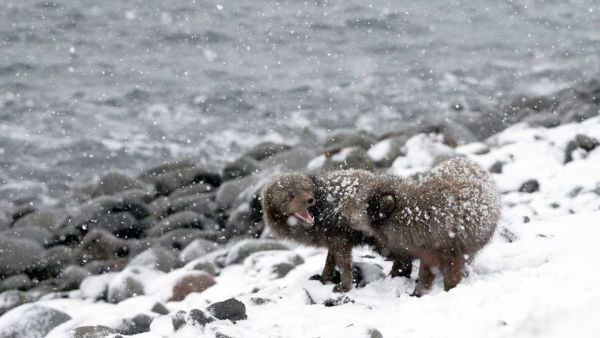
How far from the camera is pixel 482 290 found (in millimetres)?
5324

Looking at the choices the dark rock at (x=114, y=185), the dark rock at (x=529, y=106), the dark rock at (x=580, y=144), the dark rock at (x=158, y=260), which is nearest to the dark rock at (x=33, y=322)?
the dark rock at (x=158, y=260)

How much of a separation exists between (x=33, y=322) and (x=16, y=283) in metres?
2.47

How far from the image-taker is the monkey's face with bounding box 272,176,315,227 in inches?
252

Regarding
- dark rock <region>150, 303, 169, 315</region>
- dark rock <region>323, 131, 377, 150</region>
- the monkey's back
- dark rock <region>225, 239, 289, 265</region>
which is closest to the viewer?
the monkey's back

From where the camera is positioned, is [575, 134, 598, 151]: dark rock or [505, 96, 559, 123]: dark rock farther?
[505, 96, 559, 123]: dark rock

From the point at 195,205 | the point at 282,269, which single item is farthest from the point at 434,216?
the point at 195,205

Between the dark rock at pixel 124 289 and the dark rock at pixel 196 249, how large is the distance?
3.21 feet

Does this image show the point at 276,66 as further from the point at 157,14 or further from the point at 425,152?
the point at 425,152

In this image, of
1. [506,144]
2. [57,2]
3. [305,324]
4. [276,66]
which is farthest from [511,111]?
[57,2]

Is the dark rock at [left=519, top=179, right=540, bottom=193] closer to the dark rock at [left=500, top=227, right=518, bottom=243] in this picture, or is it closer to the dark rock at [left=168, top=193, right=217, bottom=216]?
the dark rock at [left=500, top=227, right=518, bottom=243]

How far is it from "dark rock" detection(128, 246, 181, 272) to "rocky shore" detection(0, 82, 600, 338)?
2 cm

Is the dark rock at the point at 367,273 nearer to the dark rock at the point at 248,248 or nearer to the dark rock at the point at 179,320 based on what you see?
the dark rock at the point at 179,320

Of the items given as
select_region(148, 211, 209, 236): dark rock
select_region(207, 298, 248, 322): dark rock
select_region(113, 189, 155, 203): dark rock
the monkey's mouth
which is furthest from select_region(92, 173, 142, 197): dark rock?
select_region(207, 298, 248, 322): dark rock

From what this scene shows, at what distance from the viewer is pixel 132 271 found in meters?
9.05
